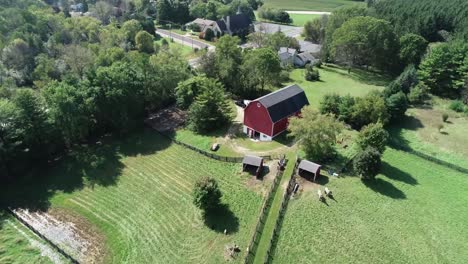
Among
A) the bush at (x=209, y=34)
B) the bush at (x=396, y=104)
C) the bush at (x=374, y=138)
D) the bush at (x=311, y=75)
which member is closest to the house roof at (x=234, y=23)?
the bush at (x=209, y=34)

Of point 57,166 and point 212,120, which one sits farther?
point 212,120

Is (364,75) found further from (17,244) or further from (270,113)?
(17,244)

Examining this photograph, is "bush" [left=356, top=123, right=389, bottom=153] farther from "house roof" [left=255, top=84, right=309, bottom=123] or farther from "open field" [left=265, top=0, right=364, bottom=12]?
"open field" [left=265, top=0, right=364, bottom=12]

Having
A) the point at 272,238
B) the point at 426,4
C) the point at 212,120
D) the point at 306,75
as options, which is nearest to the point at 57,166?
the point at 212,120

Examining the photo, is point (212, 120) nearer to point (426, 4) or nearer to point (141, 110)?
point (141, 110)

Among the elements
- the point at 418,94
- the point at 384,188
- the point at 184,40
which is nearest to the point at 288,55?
the point at 418,94

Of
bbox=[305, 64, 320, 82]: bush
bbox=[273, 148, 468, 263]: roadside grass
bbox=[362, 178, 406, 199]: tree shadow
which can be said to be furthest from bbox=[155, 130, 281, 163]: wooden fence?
bbox=[305, 64, 320, 82]: bush

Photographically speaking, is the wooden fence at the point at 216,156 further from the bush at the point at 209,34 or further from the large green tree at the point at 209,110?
the bush at the point at 209,34
